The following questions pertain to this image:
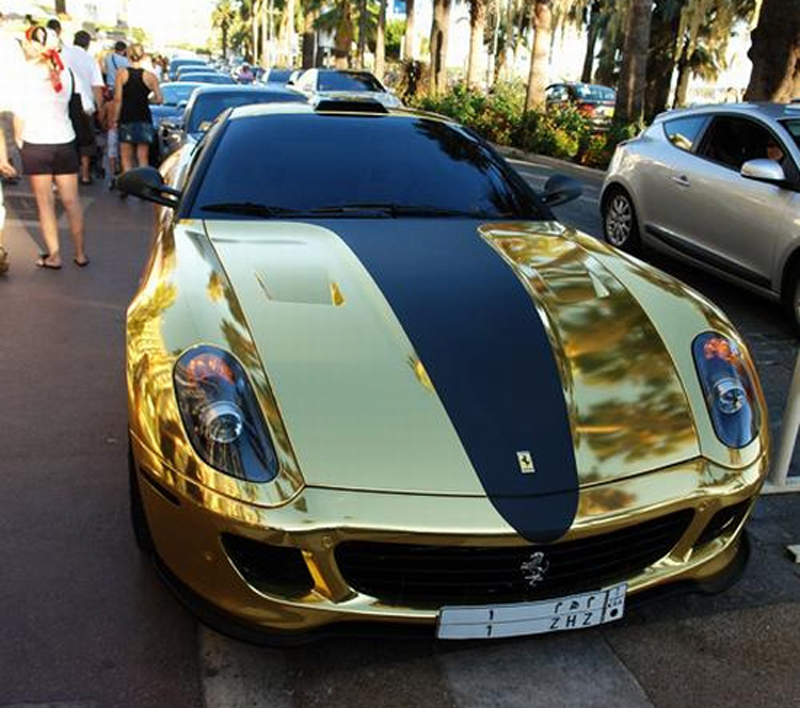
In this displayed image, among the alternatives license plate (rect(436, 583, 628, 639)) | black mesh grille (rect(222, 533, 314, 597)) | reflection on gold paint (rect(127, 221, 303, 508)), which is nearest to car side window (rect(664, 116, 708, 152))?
reflection on gold paint (rect(127, 221, 303, 508))

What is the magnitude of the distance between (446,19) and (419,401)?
27326mm

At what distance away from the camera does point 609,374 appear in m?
2.61

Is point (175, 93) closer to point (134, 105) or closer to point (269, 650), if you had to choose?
point (134, 105)

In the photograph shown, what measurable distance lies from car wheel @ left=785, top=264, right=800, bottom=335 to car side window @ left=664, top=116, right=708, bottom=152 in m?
1.61

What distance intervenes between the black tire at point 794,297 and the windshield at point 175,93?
13.3 m

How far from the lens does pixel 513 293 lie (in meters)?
2.99

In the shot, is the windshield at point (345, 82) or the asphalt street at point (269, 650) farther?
the windshield at point (345, 82)

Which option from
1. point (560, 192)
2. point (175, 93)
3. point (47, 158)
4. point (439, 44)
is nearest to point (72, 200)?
point (47, 158)

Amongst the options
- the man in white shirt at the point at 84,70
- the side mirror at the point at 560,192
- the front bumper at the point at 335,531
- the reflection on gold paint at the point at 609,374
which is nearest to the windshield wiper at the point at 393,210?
the reflection on gold paint at the point at 609,374

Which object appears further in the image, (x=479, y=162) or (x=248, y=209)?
(x=479, y=162)

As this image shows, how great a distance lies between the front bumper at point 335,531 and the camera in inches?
84.0

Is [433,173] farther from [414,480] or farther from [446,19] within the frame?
[446,19]

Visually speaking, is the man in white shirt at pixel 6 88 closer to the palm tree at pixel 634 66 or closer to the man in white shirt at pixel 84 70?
the man in white shirt at pixel 84 70

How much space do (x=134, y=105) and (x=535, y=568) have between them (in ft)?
29.5
